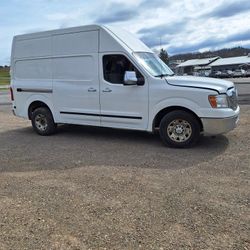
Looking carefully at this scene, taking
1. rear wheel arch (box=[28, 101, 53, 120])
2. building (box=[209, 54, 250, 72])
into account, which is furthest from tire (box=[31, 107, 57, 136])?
building (box=[209, 54, 250, 72])

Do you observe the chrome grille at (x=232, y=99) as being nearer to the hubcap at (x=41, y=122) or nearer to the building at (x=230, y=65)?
the hubcap at (x=41, y=122)

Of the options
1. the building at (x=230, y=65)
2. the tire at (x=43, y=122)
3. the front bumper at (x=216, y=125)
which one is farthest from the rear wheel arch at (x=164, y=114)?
the building at (x=230, y=65)

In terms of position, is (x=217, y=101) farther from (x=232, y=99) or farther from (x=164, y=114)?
(x=164, y=114)

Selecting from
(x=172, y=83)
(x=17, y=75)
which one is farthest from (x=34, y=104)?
(x=172, y=83)

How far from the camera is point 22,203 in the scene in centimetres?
480

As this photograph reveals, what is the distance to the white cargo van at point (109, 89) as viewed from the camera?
7.39 m

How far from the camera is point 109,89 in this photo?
8281 millimetres

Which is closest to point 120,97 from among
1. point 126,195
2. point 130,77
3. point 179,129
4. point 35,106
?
point 130,77

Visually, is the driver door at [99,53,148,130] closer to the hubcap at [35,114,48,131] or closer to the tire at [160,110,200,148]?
the tire at [160,110,200,148]

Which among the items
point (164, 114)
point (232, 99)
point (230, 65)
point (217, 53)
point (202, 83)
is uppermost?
point (217, 53)

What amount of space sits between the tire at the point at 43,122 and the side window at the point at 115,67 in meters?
2.05

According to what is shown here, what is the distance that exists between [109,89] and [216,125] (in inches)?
Result: 97.1

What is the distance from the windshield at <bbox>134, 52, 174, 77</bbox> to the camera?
8.02 metres

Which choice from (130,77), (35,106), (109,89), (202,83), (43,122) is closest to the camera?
(202,83)
